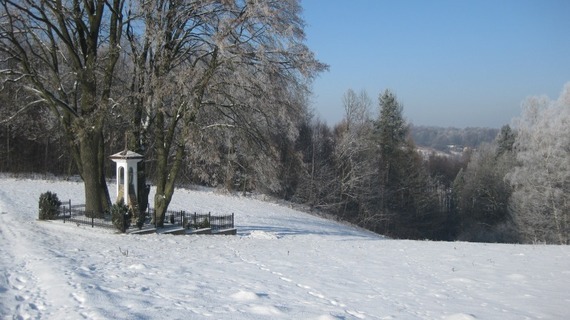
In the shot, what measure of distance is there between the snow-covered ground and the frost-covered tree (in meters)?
18.1

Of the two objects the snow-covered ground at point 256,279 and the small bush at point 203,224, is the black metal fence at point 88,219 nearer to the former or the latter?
the snow-covered ground at point 256,279

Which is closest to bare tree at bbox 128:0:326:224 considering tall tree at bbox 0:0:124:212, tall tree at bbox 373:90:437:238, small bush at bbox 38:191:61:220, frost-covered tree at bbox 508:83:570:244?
tall tree at bbox 0:0:124:212

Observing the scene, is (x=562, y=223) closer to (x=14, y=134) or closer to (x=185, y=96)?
(x=185, y=96)

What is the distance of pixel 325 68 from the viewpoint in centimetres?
1520

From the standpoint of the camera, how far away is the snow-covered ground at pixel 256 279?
654cm

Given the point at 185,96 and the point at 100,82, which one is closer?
the point at 185,96

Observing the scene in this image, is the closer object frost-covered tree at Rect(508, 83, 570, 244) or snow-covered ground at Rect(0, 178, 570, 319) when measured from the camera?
snow-covered ground at Rect(0, 178, 570, 319)

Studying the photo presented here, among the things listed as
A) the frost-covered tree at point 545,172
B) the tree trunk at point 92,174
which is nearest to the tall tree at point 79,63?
the tree trunk at point 92,174

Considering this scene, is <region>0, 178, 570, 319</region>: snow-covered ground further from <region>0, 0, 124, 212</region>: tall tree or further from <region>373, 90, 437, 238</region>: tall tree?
<region>373, 90, 437, 238</region>: tall tree

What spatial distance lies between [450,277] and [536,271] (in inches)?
102

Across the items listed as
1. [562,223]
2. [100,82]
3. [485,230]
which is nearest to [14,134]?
[100,82]

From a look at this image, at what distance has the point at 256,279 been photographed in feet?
28.2

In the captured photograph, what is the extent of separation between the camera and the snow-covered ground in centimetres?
654

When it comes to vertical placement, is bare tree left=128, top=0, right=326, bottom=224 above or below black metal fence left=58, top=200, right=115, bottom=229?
above
